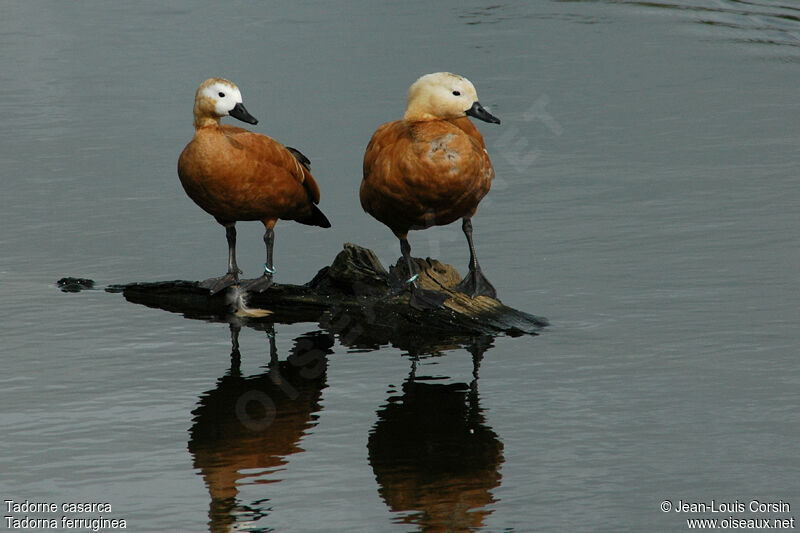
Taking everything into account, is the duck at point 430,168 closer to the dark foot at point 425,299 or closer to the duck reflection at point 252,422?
the dark foot at point 425,299

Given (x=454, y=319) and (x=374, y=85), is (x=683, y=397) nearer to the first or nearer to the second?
(x=454, y=319)

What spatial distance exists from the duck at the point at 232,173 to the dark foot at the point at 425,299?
1.23 metres

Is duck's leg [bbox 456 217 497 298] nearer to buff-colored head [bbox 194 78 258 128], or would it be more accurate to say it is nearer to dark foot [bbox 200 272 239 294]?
dark foot [bbox 200 272 239 294]

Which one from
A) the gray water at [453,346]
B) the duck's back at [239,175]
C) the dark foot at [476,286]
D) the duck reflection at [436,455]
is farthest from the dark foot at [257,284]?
the duck reflection at [436,455]

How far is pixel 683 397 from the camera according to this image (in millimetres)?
7582

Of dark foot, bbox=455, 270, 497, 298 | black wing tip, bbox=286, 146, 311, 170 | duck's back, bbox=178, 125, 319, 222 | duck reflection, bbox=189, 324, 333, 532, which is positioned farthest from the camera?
black wing tip, bbox=286, 146, 311, 170

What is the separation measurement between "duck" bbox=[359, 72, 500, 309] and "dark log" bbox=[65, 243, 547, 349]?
15 cm

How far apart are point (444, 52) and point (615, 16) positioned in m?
4.73

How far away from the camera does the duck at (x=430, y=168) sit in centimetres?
899

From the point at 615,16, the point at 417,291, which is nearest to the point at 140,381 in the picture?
the point at 417,291

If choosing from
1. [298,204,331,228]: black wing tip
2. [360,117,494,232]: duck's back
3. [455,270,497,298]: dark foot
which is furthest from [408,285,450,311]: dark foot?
[298,204,331,228]: black wing tip

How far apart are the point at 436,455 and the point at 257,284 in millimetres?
3351

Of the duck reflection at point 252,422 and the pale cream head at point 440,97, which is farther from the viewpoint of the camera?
the pale cream head at point 440,97

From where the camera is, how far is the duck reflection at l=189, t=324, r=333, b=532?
6.53m
